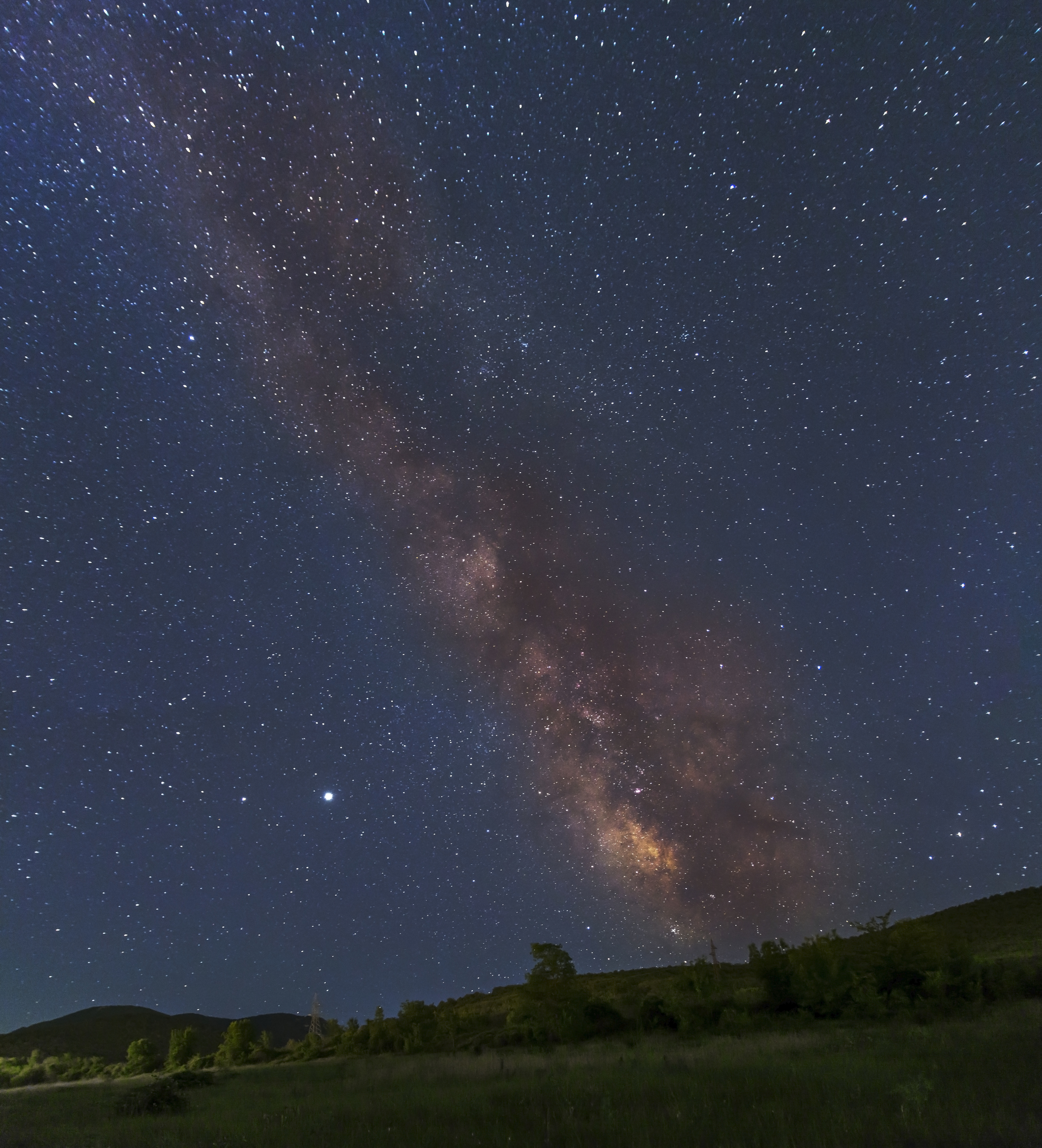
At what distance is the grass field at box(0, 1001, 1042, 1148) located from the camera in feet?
18.4

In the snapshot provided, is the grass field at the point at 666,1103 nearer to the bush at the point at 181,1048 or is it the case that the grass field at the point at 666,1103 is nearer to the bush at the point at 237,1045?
the bush at the point at 237,1045

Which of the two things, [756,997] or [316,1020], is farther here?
[316,1020]

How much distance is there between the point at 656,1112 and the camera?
6.58 metres

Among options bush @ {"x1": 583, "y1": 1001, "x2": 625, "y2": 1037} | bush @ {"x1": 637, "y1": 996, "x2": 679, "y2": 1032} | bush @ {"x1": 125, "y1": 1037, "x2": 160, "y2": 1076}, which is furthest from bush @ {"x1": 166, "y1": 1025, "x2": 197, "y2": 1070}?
bush @ {"x1": 637, "y1": 996, "x2": 679, "y2": 1032}

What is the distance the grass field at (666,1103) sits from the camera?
560 cm

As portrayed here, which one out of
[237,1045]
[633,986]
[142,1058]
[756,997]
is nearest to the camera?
[756,997]

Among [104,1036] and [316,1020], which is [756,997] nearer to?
[316,1020]

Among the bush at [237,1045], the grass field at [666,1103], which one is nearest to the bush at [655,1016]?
the grass field at [666,1103]

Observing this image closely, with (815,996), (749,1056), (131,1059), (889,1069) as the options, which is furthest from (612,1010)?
(131,1059)

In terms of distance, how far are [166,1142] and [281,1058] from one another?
37.0 meters

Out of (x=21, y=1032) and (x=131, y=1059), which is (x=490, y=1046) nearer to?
(x=131, y=1059)

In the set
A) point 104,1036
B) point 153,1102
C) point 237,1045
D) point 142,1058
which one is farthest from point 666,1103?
point 104,1036

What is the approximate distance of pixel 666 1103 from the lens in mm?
7121

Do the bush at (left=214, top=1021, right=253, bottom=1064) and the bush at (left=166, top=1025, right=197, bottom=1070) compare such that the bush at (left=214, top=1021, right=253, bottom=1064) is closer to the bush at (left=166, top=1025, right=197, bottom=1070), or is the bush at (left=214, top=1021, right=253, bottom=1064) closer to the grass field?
the bush at (left=166, top=1025, right=197, bottom=1070)
